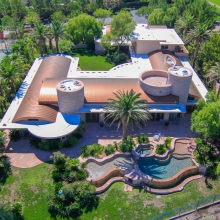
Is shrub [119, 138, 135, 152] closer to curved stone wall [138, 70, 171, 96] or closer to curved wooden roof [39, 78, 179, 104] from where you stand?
curved wooden roof [39, 78, 179, 104]

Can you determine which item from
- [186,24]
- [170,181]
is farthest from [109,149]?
[186,24]

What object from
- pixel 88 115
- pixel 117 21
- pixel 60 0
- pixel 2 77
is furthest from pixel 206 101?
pixel 60 0

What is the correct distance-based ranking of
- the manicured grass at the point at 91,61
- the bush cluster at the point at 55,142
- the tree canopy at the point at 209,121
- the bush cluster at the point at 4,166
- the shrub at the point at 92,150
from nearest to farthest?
the bush cluster at the point at 4,166
the tree canopy at the point at 209,121
the shrub at the point at 92,150
the bush cluster at the point at 55,142
the manicured grass at the point at 91,61

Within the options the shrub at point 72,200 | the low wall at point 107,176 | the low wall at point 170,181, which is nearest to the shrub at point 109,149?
the low wall at point 107,176

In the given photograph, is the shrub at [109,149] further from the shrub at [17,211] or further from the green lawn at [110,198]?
the shrub at [17,211]

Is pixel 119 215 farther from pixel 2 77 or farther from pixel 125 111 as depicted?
pixel 2 77

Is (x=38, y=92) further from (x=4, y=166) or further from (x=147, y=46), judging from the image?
(x=147, y=46)
